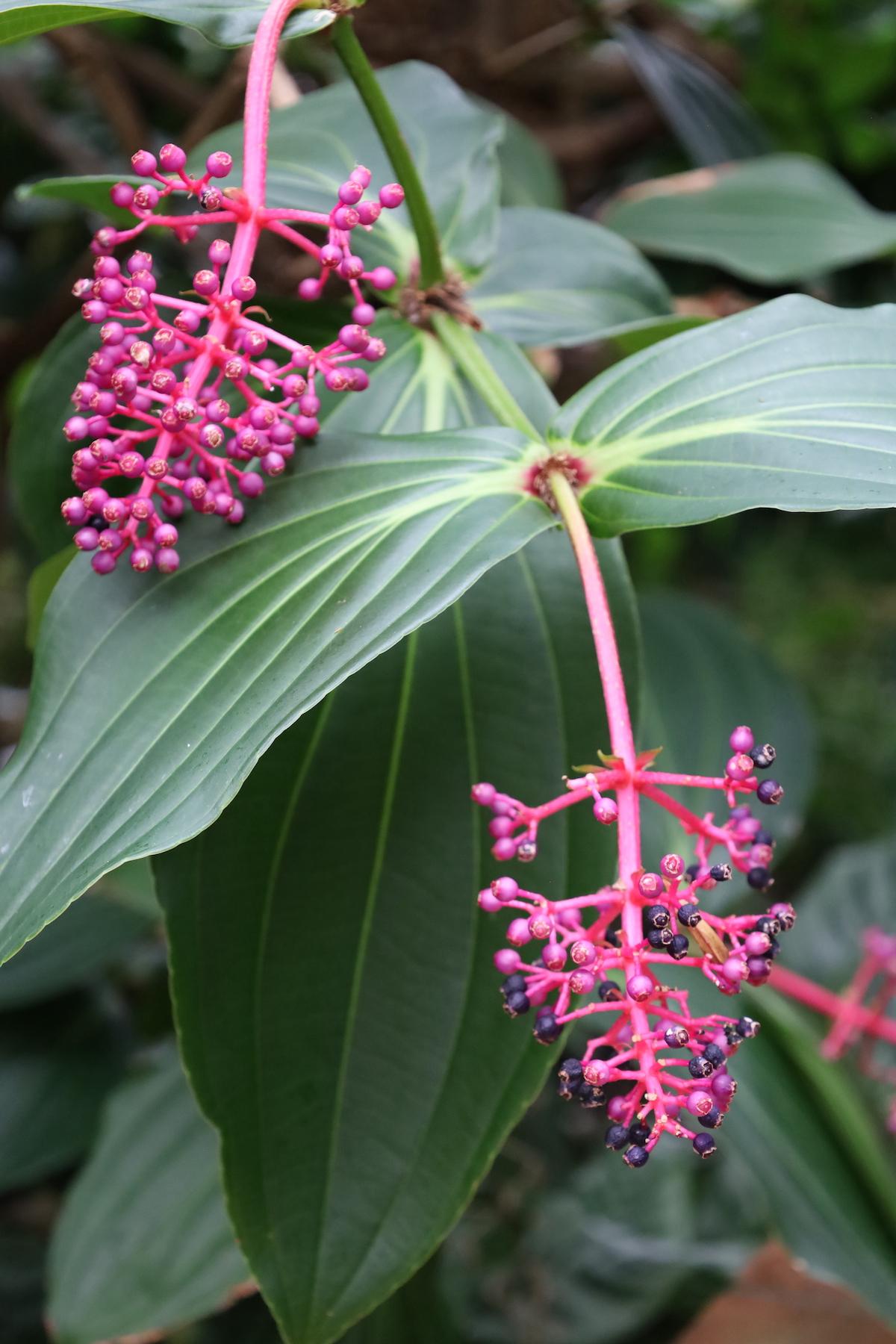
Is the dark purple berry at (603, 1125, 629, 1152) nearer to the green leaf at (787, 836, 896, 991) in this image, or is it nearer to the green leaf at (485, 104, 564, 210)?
the green leaf at (787, 836, 896, 991)

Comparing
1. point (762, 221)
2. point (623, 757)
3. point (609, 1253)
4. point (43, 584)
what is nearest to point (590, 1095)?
point (623, 757)

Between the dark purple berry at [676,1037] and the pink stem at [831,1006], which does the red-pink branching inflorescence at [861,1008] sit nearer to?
the pink stem at [831,1006]

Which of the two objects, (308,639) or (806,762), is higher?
(308,639)

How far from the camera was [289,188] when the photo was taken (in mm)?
741

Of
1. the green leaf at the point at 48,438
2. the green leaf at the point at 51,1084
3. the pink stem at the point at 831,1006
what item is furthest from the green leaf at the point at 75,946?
the pink stem at the point at 831,1006

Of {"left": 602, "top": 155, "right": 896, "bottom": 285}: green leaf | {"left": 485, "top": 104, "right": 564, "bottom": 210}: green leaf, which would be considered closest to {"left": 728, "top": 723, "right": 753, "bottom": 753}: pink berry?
{"left": 602, "top": 155, "right": 896, "bottom": 285}: green leaf

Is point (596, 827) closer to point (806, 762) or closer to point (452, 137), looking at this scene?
point (452, 137)

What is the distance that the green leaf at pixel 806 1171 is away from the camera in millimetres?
849

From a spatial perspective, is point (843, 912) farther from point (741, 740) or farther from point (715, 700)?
point (741, 740)

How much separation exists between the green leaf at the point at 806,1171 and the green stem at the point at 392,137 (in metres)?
0.67

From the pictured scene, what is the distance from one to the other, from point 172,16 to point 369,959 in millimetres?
462

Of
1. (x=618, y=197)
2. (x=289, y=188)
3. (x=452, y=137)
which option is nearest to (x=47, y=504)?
(x=289, y=188)

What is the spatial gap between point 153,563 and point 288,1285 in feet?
1.21

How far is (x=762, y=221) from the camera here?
43.7 inches
